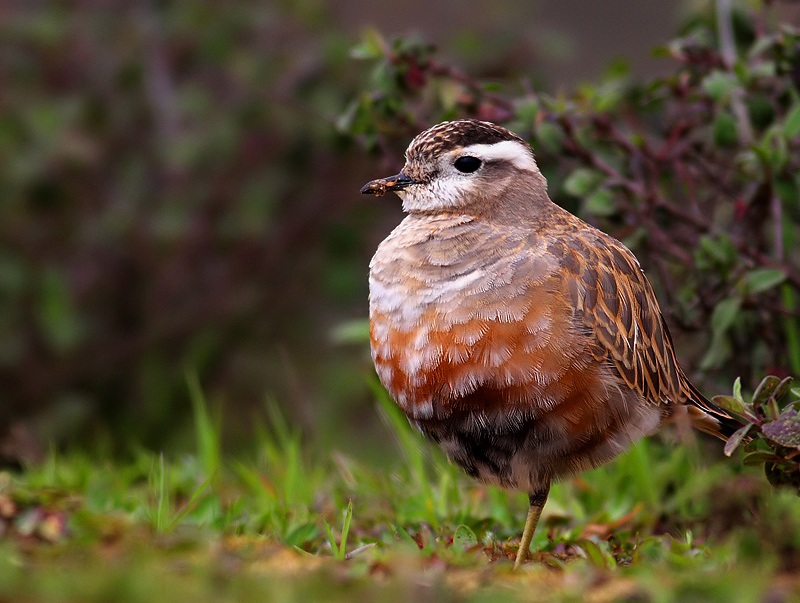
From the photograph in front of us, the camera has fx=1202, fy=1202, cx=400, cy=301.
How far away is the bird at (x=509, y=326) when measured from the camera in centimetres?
421

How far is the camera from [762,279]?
503cm

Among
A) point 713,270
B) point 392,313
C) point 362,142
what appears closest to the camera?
point 392,313

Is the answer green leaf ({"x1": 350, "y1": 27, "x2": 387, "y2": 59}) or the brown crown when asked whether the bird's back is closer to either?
the brown crown

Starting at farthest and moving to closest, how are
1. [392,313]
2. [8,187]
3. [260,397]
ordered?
[260,397]
[8,187]
[392,313]

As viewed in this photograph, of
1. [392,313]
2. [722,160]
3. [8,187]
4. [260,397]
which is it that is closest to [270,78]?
[8,187]

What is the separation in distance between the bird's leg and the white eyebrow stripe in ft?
4.24

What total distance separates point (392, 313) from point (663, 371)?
1150mm

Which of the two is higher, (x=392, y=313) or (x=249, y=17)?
(x=249, y=17)

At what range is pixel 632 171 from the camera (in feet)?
18.9

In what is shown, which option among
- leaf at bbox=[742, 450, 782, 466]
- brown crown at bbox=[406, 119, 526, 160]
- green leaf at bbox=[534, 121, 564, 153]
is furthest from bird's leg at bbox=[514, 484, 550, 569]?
green leaf at bbox=[534, 121, 564, 153]

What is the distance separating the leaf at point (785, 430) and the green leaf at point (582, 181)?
173 centimetres

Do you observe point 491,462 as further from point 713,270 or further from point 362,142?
point 362,142

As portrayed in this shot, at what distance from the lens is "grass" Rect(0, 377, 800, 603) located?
9.91 ft

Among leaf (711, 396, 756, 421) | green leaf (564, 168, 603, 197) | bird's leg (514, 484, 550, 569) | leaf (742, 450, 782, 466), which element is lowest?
bird's leg (514, 484, 550, 569)
